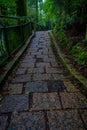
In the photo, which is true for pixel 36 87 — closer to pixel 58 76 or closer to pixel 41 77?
pixel 41 77

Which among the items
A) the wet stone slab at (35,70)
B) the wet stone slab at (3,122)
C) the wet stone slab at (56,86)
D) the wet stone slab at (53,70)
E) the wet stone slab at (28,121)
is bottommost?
the wet stone slab at (35,70)

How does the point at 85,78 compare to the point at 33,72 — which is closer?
the point at 85,78

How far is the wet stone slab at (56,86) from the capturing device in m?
3.37

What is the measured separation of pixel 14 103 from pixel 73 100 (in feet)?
3.26

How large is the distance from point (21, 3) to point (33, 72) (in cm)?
755

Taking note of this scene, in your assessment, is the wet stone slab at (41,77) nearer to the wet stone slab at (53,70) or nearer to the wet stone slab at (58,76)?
the wet stone slab at (58,76)

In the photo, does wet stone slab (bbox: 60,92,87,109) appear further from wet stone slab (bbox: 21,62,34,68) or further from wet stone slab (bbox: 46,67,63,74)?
wet stone slab (bbox: 21,62,34,68)

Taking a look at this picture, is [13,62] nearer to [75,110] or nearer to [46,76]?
[46,76]

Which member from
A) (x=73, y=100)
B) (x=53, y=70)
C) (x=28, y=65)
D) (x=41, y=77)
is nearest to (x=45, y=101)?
(x=73, y=100)

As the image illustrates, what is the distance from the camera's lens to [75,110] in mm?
2609

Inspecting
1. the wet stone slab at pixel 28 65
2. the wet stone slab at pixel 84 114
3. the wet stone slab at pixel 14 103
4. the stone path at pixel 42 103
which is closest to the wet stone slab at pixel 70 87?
the stone path at pixel 42 103

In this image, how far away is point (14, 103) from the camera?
2.86m

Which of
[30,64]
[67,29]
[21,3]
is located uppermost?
[21,3]

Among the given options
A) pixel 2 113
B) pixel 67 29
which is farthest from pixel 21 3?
pixel 2 113
